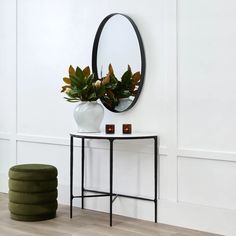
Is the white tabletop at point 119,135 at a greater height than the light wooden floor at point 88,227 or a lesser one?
greater

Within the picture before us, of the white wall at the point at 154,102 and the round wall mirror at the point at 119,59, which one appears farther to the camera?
the round wall mirror at the point at 119,59

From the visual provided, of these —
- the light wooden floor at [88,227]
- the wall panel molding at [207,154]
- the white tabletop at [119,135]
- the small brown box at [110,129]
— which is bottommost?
the light wooden floor at [88,227]

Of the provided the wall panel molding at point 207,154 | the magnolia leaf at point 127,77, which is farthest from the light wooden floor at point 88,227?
the magnolia leaf at point 127,77

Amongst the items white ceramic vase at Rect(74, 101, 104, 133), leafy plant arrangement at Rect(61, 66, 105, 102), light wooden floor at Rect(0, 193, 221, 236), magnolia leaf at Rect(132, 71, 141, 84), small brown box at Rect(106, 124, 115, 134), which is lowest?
light wooden floor at Rect(0, 193, 221, 236)

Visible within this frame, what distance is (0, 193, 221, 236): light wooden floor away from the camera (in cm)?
416

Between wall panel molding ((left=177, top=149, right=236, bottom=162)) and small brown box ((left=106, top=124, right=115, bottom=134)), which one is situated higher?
small brown box ((left=106, top=124, right=115, bottom=134))

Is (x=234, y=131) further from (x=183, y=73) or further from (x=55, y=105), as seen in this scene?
(x=55, y=105)

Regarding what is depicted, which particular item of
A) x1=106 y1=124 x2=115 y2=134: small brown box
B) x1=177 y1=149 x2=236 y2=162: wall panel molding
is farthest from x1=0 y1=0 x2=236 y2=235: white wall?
x1=106 y1=124 x2=115 y2=134: small brown box

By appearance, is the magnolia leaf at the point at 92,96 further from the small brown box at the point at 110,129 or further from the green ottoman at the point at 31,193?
the green ottoman at the point at 31,193

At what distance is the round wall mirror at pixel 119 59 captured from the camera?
463 centimetres

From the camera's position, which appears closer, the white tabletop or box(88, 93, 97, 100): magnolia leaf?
the white tabletop

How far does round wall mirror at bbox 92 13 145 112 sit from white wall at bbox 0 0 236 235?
0.07 m

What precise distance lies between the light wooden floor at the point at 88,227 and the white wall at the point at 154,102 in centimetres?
13

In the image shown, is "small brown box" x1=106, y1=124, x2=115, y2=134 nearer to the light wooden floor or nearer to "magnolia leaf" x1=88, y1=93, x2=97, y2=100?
"magnolia leaf" x1=88, y1=93, x2=97, y2=100
